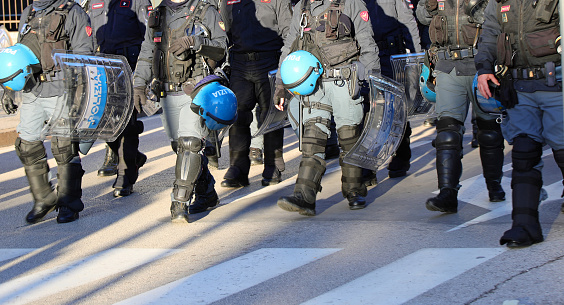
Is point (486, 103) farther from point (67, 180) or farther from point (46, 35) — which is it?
point (46, 35)

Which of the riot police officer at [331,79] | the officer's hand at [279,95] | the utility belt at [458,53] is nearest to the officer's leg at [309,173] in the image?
the riot police officer at [331,79]

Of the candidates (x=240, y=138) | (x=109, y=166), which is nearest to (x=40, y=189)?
(x=240, y=138)

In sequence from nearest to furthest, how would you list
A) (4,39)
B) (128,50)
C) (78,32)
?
(78,32) < (128,50) < (4,39)

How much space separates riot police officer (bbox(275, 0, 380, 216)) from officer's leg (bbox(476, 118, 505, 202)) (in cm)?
104

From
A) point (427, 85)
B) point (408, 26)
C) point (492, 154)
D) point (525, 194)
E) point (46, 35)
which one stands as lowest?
point (492, 154)

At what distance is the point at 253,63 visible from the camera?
8359mm

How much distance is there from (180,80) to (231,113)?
1.91ft

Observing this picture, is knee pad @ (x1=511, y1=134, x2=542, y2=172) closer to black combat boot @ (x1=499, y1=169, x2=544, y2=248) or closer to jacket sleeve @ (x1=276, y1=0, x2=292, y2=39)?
black combat boot @ (x1=499, y1=169, x2=544, y2=248)

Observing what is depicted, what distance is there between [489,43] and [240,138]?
3551 mm

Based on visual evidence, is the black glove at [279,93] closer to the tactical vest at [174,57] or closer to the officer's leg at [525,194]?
the tactical vest at [174,57]

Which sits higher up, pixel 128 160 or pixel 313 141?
pixel 313 141

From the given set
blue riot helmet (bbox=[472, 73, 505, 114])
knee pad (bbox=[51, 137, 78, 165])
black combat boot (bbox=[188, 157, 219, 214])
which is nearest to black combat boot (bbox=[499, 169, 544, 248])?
blue riot helmet (bbox=[472, 73, 505, 114])

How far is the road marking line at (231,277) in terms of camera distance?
454cm

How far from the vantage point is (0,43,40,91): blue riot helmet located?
668 centimetres
